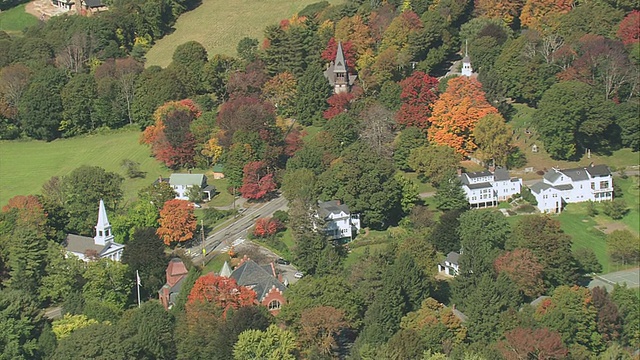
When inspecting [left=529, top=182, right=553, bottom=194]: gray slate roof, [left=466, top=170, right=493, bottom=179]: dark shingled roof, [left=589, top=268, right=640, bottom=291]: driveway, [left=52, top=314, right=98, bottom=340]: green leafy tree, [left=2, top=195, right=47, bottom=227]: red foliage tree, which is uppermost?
[left=2, top=195, right=47, bottom=227]: red foliage tree

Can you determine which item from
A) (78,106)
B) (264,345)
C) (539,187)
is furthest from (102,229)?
(539,187)

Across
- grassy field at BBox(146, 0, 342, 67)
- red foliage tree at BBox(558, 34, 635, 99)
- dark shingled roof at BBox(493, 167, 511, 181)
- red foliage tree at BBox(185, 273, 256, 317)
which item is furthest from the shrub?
grassy field at BBox(146, 0, 342, 67)

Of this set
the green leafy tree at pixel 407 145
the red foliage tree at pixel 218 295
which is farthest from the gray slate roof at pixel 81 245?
the green leafy tree at pixel 407 145

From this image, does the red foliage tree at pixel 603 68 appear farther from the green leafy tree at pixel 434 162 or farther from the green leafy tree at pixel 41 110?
the green leafy tree at pixel 41 110

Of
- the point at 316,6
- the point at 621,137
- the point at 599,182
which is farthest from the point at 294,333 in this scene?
the point at 316,6

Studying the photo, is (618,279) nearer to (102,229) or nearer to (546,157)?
(546,157)

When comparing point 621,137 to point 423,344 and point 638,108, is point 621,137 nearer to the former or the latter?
point 638,108

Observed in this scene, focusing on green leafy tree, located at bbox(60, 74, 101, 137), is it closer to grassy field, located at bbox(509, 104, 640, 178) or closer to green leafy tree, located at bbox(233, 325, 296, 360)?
grassy field, located at bbox(509, 104, 640, 178)
